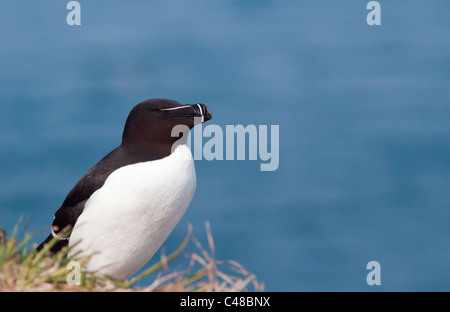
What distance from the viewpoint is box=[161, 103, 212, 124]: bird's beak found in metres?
6.08

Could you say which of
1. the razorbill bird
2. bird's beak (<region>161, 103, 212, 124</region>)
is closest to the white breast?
the razorbill bird

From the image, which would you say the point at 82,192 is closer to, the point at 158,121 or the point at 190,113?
the point at 158,121

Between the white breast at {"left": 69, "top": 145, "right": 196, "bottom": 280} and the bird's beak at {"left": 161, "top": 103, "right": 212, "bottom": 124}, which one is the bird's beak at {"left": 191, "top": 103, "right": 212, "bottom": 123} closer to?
the bird's beak at {"left": 161, "top": 103, "right": 212, "bottom": 124}

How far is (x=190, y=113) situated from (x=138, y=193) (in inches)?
29.4

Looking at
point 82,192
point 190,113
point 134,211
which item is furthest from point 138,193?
point 190,113

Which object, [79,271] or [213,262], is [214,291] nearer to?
[213,262]

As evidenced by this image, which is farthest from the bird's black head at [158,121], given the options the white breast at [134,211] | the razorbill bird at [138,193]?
the white breast at [134,211]

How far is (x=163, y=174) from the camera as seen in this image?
235 inches

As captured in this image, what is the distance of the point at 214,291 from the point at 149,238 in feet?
4.69

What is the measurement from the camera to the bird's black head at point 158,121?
20.0ft

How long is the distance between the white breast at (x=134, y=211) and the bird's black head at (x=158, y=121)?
0.47 ft

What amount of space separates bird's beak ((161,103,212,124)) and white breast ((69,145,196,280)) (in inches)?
11.3

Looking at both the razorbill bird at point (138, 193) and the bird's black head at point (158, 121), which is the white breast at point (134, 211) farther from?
the bird's black head at point (158, 121)
